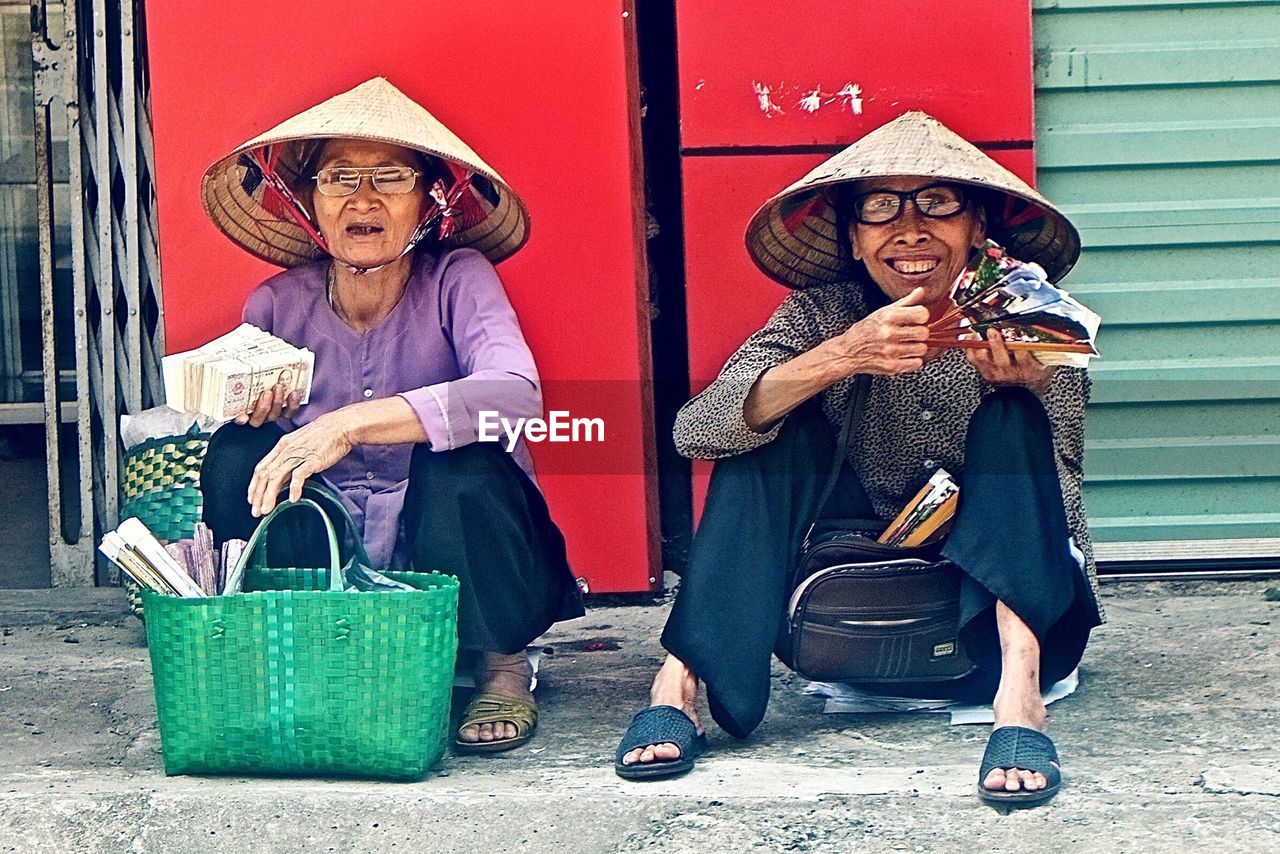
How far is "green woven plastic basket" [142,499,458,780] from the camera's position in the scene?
2629 mm

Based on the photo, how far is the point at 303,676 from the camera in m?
2.65

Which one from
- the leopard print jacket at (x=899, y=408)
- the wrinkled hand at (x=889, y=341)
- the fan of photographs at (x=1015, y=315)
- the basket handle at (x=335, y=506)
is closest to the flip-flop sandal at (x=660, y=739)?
the leopard print jacket at (x=899, y=408)

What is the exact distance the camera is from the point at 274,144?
3209 millimetres

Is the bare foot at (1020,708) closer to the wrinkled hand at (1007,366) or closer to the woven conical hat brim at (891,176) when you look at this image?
the wrinkled hand at (1007,366)

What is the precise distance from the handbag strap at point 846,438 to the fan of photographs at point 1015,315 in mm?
277

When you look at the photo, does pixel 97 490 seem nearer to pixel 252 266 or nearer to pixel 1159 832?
pixel 252 266

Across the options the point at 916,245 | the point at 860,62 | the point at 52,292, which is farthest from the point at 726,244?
the point at 52,292

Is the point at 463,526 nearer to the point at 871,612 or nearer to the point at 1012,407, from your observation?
the point at 871,612

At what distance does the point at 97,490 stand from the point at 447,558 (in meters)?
1.76

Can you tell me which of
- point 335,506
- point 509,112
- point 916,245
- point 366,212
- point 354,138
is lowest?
point 335,506

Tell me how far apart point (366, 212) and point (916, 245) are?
1.01m

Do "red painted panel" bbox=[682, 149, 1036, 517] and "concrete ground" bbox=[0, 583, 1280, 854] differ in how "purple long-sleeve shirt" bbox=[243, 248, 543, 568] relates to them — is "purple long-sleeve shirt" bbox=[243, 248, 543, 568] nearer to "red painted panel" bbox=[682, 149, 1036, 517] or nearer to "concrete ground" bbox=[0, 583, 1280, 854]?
"concrete ground" bbox=[0, 583, 1280, 854]

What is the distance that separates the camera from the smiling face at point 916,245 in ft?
9.70

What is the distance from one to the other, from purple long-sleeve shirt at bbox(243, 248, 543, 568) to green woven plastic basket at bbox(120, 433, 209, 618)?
0.58 meters
